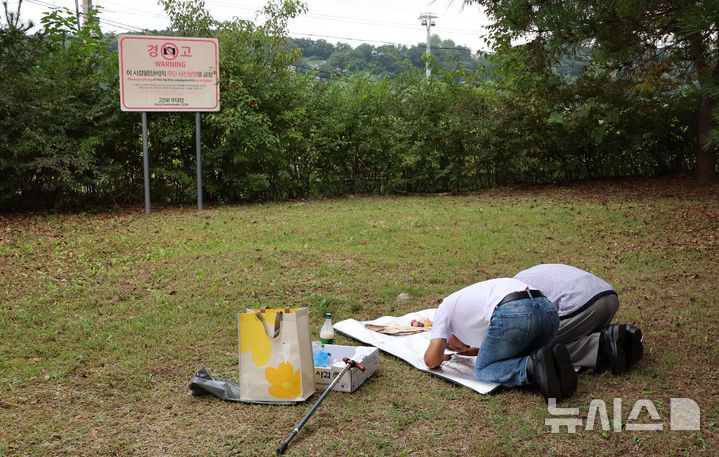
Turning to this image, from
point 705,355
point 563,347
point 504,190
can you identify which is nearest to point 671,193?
point 504,190

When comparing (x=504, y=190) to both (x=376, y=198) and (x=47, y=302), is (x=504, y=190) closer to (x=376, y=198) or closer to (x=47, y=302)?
(x=376, y=198)

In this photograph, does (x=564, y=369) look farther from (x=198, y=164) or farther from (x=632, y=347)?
(x=198, y=164)

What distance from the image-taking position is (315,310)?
210 inches

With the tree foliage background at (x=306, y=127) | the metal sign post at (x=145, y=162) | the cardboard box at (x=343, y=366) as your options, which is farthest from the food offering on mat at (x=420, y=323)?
the metal sign post at (x=145, y=162)

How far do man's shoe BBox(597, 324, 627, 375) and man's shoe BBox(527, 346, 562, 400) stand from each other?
595 mm

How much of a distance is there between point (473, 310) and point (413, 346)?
83 cm

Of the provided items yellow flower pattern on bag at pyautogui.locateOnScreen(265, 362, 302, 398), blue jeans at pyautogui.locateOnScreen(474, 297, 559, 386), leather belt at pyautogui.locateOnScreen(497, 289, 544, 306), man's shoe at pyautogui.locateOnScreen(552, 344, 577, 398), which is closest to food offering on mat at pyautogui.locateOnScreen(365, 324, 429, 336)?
blue jeans at pyautogui.locateOnScreen(474, 297, 559, 386)

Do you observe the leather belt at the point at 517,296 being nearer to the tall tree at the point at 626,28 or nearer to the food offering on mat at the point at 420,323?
the food offering on mat at the point at 420,323

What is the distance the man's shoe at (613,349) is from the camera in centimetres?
384

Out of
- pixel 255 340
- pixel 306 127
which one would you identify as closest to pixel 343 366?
pixel 255 340

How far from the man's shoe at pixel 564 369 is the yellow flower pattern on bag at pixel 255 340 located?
1637 millimetres

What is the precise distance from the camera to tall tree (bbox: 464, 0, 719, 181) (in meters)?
3.45

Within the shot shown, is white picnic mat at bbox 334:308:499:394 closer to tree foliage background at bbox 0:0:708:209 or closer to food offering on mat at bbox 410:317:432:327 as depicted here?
food offering on mat at bbox 410:317:432:327

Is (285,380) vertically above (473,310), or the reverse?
(473,310)
